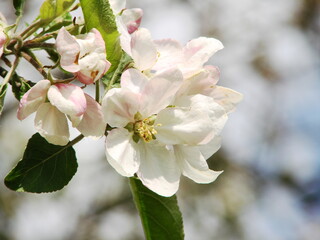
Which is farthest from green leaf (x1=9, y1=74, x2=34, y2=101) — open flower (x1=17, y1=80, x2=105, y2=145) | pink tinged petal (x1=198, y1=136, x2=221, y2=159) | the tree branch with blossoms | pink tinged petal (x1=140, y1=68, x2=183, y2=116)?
pink tinged petal (x1=198, y1=136, x2=221, y2=159)

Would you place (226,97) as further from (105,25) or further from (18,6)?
(18,6)

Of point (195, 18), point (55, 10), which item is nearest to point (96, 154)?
point (195, 18)

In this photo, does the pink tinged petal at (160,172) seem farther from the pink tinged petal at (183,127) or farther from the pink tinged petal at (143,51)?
the pink tinged petal at (143,51)

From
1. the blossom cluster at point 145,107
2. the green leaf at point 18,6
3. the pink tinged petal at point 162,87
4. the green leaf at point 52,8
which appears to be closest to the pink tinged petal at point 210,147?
the blossom cluster at point 145,107

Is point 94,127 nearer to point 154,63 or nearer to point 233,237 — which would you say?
point 154,63

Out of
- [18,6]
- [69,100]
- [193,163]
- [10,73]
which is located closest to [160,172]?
[193,163]

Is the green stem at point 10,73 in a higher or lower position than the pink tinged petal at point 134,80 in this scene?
higher
